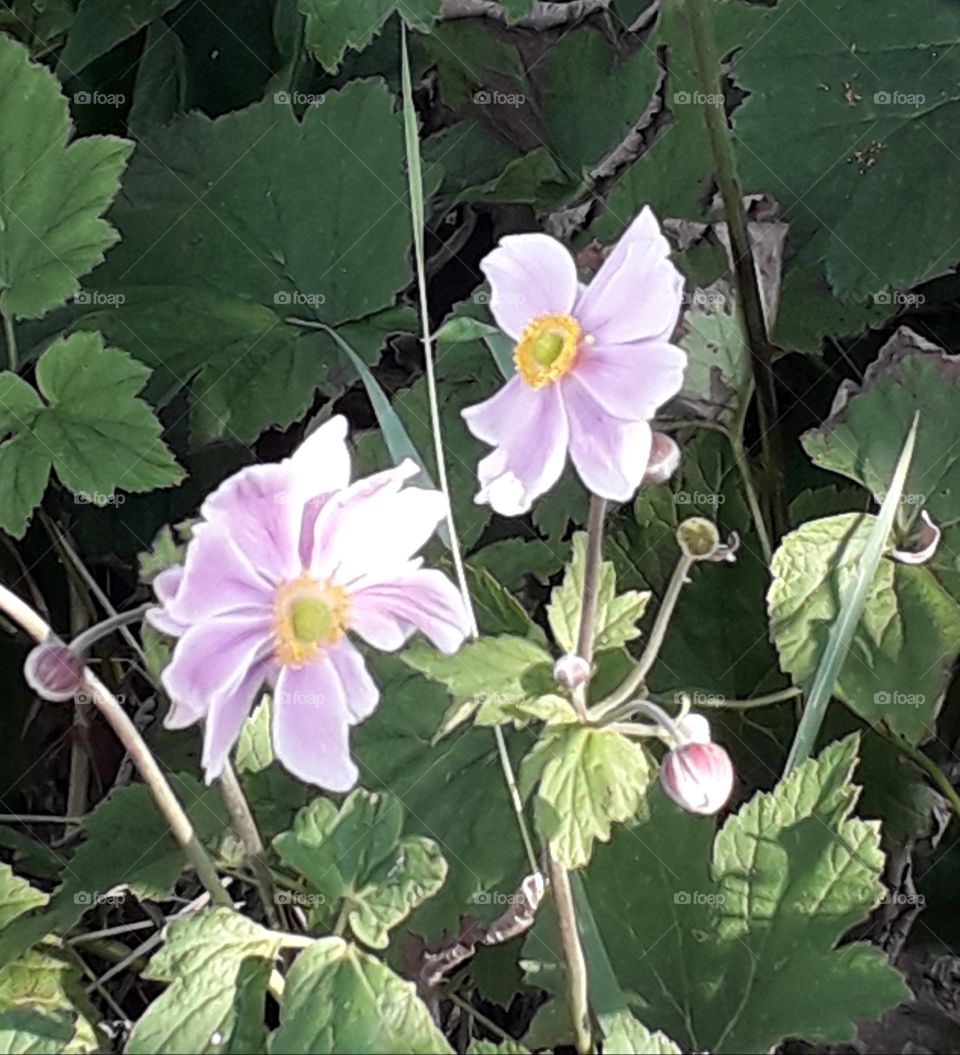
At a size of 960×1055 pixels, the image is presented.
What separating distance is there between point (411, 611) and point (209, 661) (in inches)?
5.2

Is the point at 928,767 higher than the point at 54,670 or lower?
lower

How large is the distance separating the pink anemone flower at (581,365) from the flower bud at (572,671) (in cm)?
11

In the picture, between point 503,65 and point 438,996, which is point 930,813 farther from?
point 503,65

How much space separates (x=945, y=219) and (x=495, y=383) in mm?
474

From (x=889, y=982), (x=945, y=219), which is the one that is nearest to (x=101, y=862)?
(x=889, y=982)

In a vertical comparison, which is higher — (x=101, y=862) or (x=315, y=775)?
(x=315, y=775)

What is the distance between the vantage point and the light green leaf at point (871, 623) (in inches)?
45.6

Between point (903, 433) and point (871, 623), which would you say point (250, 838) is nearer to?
point (871, 623)

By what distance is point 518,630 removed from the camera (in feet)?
3.34

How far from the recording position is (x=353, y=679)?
2.86 ft

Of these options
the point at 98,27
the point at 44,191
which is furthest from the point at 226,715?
the point at 98,27

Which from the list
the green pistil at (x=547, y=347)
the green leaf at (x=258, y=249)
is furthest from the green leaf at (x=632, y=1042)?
the green leaf at (x=258, y=249)

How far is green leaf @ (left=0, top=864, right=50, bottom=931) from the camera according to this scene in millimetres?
1152

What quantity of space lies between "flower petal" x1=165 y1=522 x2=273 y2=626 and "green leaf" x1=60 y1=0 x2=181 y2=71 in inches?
36.9
